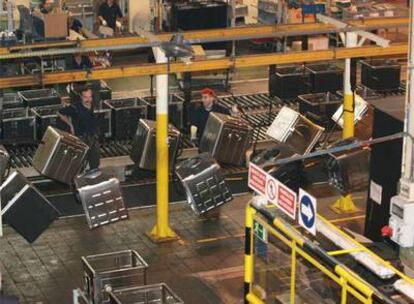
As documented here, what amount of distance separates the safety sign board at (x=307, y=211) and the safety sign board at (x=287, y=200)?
0.28ft

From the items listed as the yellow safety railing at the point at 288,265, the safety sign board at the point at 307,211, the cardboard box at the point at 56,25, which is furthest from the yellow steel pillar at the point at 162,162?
the cardboard box at the point at 56,25

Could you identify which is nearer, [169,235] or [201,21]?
[169,235]

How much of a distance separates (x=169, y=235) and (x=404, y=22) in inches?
184

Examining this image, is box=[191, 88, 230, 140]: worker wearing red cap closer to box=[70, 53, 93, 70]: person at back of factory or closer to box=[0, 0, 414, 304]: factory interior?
box=[0, 0, 414, 304]: factory interior

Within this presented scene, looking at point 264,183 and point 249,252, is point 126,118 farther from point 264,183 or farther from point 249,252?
point 264,183

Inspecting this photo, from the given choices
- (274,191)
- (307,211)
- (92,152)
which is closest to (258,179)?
(274,191)

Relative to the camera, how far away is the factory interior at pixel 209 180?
1191 cm

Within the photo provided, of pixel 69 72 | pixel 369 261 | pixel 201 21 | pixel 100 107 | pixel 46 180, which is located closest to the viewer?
pixel 369 261

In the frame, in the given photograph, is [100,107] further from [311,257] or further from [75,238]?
[311,257]

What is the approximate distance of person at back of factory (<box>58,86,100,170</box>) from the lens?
17406 mm

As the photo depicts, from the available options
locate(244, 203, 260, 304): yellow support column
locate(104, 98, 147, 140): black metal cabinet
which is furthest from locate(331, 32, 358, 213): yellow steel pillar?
locate(244, 203, 260, 304): yellow support column

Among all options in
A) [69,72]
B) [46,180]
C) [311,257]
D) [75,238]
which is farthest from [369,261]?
[46,180]

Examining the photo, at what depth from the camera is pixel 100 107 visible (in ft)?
65.6

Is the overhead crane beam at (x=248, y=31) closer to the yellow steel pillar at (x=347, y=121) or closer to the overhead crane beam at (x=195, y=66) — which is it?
the overhead crane beam at (x=195, y=66)
